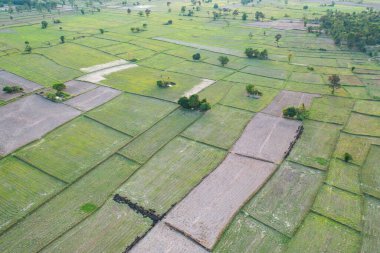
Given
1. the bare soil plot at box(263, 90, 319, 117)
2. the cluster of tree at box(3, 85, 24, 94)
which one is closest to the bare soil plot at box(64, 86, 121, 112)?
the cluster of tree at box(3, 85, 24, 94)

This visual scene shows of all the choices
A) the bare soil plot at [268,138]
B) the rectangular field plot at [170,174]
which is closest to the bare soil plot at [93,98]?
Result: the rectangular field plot at [170,174]

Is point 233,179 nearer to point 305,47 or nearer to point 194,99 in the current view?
point 194,99

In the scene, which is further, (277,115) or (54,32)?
(54,32)

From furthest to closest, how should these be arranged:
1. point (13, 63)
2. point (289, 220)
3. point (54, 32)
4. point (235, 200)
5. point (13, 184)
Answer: point (54, 32) → point (13, 63) → point (13, 184) → point (235, 200) → point (289, 220)

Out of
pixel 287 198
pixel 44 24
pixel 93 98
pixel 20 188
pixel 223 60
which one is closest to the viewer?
pixel 287 198

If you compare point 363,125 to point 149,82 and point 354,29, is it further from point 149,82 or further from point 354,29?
point 354,29

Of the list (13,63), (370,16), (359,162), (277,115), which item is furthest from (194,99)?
(370,16)

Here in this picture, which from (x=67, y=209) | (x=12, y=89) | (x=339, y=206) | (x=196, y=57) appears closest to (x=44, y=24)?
(x=12, y=89)
